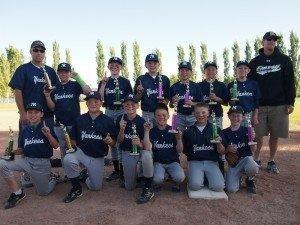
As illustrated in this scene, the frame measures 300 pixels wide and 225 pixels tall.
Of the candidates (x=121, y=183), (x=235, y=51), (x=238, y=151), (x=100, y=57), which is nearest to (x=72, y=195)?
(x=121, y=183)

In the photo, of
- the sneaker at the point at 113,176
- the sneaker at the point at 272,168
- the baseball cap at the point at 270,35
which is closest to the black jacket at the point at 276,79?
the baseball cap at the point at 270,35

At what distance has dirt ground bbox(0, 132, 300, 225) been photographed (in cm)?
511

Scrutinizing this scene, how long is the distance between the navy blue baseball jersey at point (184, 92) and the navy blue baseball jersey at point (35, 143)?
8.34 feet

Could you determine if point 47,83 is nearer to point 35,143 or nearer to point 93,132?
point 35,143

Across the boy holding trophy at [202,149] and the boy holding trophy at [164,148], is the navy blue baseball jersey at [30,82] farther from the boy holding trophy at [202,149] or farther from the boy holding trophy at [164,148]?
the boy holding trophy at [202,149]

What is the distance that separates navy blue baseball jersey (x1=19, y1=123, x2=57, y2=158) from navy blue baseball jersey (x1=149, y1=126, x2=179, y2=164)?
186 centimetres

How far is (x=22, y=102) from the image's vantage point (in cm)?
661

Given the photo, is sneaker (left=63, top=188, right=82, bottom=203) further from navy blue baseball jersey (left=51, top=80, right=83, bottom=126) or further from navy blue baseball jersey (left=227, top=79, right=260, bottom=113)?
navy blue baseball jersey (left=227, top=79, right=260, bottom=113)

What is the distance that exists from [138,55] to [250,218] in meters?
63.1

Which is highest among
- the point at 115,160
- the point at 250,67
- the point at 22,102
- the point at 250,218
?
the point at 250,67

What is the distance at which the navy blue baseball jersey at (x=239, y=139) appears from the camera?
6.44m

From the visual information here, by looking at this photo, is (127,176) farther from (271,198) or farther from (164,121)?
(271,198)

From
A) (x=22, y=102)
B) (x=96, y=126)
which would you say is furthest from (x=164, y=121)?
(x=22, y=102)

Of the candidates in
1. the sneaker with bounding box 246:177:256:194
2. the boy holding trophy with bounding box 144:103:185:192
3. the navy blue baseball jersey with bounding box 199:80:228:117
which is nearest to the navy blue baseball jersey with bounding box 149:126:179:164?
the boy holding trophy with bounding box 144:103:185:192
